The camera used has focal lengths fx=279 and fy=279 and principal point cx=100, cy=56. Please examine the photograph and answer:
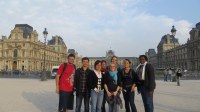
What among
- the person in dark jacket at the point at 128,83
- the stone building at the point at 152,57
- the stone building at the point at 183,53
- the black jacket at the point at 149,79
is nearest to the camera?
the black jacket at the point at 149,79

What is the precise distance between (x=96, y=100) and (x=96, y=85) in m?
0.41

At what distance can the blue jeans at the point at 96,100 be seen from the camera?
7426 mm

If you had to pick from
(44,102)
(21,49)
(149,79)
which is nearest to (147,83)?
(149,79)

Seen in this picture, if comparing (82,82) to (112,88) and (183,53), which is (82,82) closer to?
(112,88)

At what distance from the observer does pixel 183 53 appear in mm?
110438

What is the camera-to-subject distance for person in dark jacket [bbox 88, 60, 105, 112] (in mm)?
7434

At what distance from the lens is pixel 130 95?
7.93m

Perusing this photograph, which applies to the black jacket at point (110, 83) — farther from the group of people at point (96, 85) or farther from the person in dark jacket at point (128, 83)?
the person in dark jacket at point (128, 83)

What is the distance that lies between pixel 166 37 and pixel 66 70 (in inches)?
5180

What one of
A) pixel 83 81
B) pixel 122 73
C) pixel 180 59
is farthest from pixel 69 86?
pixel 180 59

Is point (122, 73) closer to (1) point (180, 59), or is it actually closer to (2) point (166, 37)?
(1) point (180, 59)

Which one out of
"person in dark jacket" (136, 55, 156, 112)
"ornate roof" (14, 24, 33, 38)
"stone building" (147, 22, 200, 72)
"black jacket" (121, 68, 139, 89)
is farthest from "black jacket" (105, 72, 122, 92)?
"ornate roof" (14, 24, 33, 38)

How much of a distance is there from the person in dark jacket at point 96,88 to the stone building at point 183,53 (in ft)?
209

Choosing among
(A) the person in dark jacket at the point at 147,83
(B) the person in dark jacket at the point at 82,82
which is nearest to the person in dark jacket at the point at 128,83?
(A) the person in dark jacket at the point at 147,83
